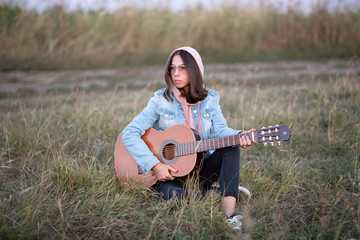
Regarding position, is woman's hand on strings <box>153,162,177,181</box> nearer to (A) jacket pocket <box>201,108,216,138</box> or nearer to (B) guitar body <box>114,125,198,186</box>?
(B) guitar body <box>114,125,198,186</box>

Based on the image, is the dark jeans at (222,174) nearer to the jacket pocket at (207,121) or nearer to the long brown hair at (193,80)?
the jacket pocket at (207,121)

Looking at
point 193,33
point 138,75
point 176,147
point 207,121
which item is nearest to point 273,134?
point 207,121

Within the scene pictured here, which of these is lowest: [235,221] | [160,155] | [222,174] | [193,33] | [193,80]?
[235,221]

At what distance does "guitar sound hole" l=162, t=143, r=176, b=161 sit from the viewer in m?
2.88

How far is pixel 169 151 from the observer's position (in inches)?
114

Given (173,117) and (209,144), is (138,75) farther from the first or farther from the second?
(209,144)

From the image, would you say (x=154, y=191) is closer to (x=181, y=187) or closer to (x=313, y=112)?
(x=181, y=187)

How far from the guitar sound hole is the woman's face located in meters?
0.53

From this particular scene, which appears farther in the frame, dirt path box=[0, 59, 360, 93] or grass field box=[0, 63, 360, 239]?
dirt path box=[0, 59, 360, 93]

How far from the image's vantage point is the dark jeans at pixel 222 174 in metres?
2.68

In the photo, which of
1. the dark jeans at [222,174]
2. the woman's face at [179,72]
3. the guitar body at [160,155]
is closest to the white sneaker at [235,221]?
the dark jeans at [222,174]

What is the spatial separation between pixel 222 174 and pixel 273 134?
19.9 inches

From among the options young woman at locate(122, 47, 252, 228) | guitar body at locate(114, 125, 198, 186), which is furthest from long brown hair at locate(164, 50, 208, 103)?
guitar body at locate(114, 125, 198, 186)

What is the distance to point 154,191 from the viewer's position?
2.91m
